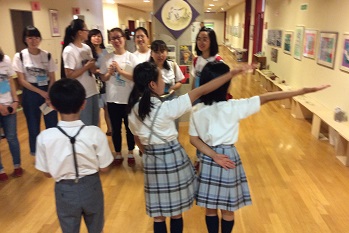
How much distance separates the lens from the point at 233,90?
8078 millimetres

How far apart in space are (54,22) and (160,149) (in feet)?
24.3

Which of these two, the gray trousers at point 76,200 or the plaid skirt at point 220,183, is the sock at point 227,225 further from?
the gray trousers at point 76,200

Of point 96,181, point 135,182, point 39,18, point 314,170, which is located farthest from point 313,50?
point 39,18

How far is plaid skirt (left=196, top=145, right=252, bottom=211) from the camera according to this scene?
A: 72.4 inches

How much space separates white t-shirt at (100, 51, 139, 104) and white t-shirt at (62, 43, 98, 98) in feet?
0.58

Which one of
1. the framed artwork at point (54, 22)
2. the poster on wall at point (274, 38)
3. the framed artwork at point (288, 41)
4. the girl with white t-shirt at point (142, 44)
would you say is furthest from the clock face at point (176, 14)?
the framed artwork at point (54, 22)

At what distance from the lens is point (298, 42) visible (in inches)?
249

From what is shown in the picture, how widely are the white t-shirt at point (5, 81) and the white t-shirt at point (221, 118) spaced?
2257 millimetres

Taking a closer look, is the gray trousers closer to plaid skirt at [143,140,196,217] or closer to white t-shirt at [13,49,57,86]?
plaid skirt at [143,140,196,217]

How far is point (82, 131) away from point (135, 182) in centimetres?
180

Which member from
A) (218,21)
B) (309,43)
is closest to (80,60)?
(309,43)

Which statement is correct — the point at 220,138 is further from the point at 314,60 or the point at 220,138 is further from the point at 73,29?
the point at 314,60

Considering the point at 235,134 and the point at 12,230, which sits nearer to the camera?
the point at 235,134

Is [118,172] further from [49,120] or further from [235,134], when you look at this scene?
[235,134]
